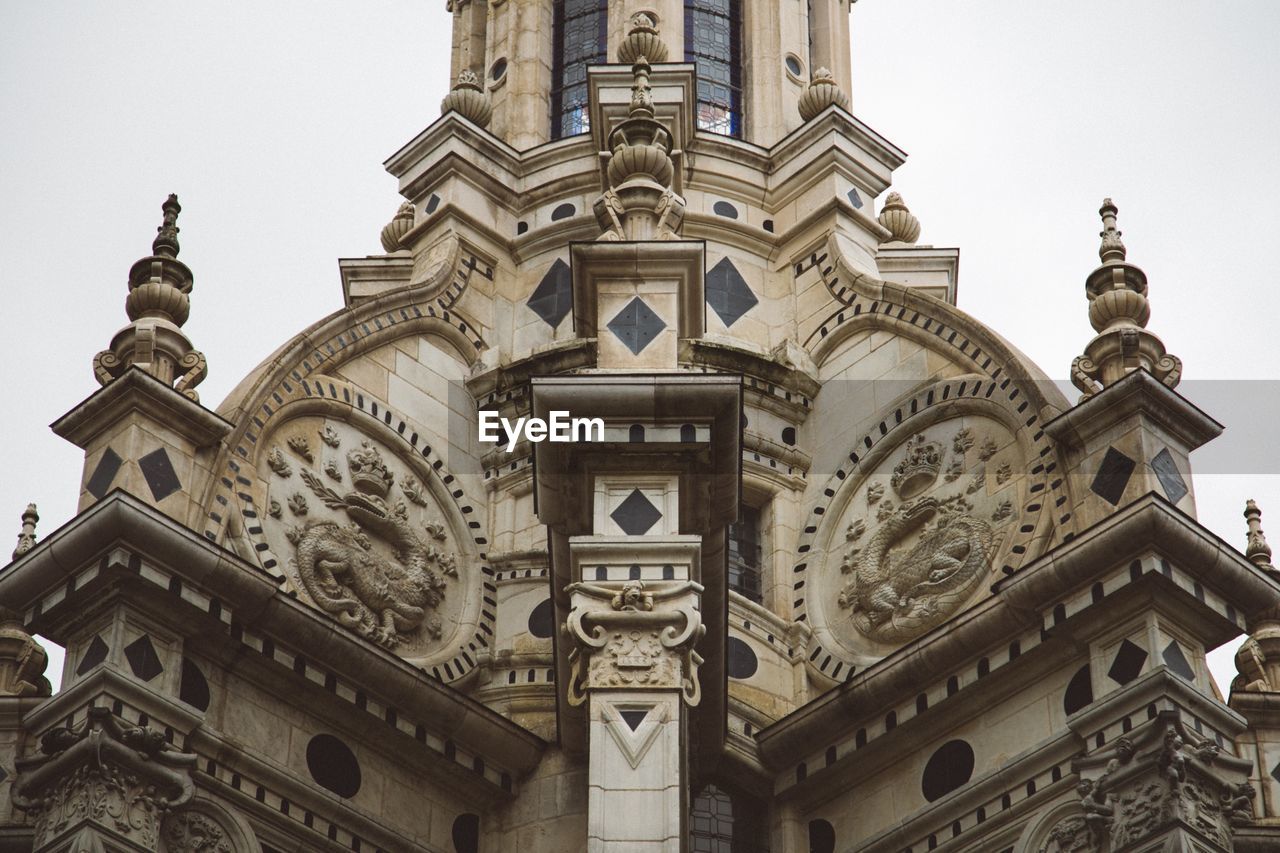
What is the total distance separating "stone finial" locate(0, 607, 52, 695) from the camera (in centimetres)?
2769

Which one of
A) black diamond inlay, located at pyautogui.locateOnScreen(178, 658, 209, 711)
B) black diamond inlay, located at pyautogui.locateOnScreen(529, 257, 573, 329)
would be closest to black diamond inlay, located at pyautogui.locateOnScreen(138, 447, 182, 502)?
black diamond inlay, located at pyautogui.locateOnScreen(178, 658, 209, 711)

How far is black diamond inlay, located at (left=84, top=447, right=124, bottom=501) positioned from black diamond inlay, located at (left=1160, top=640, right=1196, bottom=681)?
8.18 m

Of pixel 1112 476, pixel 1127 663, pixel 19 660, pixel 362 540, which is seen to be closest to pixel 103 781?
pixel 362 540

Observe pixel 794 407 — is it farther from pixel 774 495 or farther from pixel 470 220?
pixel 470 220

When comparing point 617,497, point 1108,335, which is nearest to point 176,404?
point 617,497

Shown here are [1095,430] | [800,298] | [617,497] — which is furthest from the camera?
[800,298]

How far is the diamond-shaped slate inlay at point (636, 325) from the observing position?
78.7ft

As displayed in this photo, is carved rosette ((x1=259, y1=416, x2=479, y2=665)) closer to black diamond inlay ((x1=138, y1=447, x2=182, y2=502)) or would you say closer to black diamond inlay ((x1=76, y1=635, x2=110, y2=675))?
black diamond inlay ((x1=138, y1=447, x2=182, y2=502))

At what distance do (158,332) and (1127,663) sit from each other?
8.15 metres

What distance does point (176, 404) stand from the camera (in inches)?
966

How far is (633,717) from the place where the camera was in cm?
2195

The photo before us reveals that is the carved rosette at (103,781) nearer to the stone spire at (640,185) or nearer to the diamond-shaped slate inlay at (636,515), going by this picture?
the diamond-shaped slate inlay at (636,515)

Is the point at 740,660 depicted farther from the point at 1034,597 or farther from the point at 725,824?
the point at 1034,597

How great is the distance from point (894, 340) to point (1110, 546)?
17.0 feet
